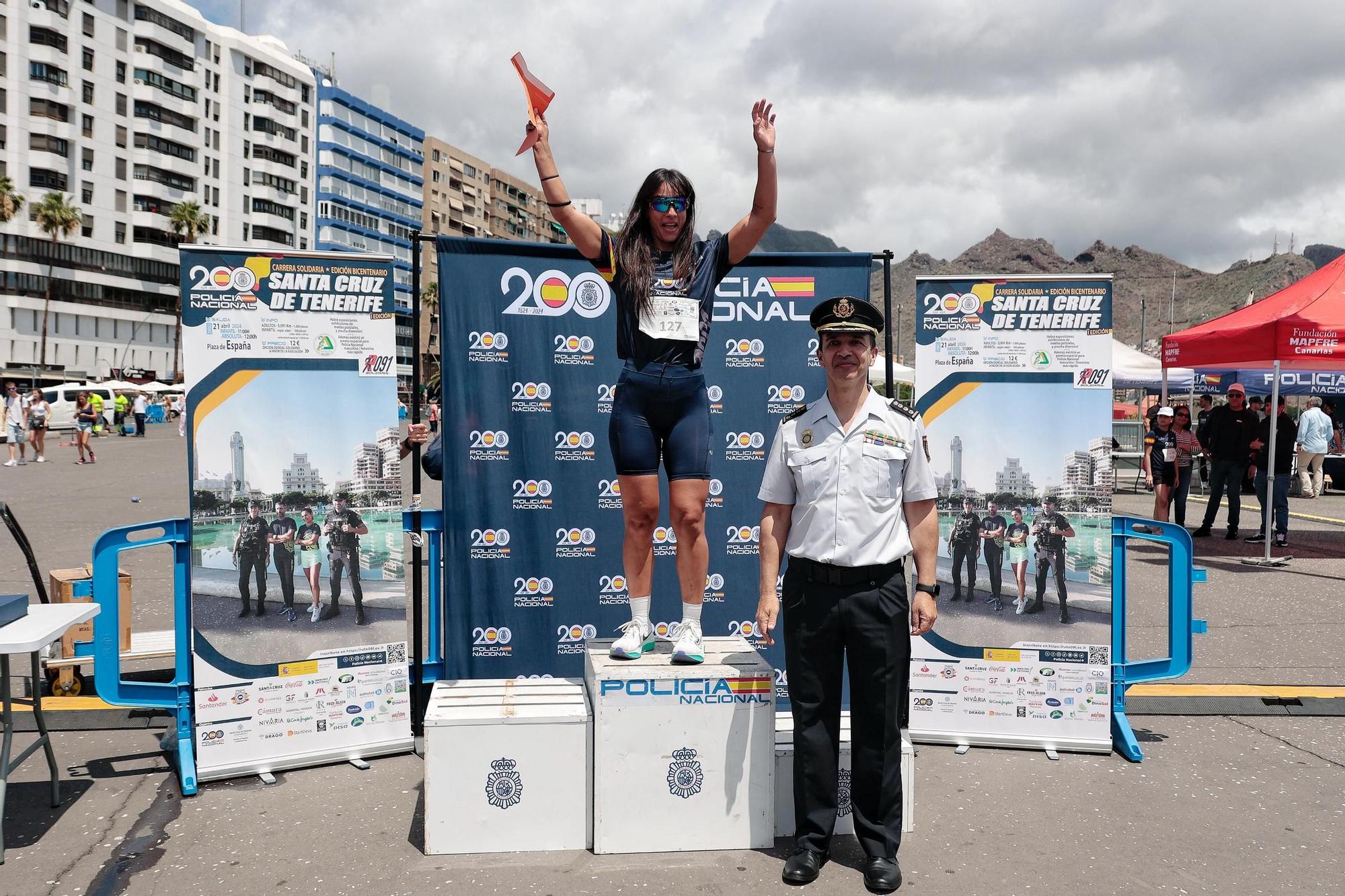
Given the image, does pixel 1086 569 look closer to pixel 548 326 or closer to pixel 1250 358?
pixel 548 326

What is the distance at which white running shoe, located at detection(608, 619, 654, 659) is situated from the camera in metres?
4.25

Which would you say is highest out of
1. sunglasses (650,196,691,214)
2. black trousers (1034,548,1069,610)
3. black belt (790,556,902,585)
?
sunglasses (650,196,691,214)

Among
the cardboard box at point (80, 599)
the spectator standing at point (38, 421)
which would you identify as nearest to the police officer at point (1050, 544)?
the cardboard box at point (80, 599)

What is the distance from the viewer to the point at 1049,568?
5.24 meters

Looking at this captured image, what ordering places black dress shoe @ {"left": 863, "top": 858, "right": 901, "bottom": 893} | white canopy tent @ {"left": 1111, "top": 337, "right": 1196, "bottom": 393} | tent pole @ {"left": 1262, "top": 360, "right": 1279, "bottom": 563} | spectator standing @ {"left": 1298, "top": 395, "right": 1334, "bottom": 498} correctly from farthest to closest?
white canopy tent @ {"left": 1111, "top": 337, "right": 1196, "bottom": 393} → spectator standing @ {"left": 1298, "top": 395, "right": 1334, "bottom": 498} → tent pole @ {"left": 1262, "top": 360, "right": 1279, "bottom": 563} → black dress shoe @ {"left": 863, "top": 858, "right": 901, "bottom": 893}

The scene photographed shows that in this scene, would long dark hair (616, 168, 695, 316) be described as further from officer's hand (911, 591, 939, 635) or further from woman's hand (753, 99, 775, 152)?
officer's hand (911, 591, 939, 635)

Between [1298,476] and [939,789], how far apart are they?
20053 millimetres

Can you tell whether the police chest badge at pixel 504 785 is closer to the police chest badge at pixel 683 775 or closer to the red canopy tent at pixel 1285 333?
the police chest badge at pixel 683 775

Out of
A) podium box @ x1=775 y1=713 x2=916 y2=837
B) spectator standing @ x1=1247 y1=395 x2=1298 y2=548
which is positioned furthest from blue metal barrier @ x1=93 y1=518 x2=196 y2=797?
spectator standing @ x1=1247 y1=395 x2=1298 y2=548

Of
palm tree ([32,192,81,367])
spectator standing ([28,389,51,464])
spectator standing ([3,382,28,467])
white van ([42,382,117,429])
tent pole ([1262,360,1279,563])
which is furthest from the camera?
palm tree ([32,192,81,367])

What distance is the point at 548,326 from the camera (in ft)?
17.5

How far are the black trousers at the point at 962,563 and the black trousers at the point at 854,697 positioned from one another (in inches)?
62.2

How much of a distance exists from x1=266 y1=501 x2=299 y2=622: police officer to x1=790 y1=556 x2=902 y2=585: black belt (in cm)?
265

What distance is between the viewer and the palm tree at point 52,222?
6075cm
